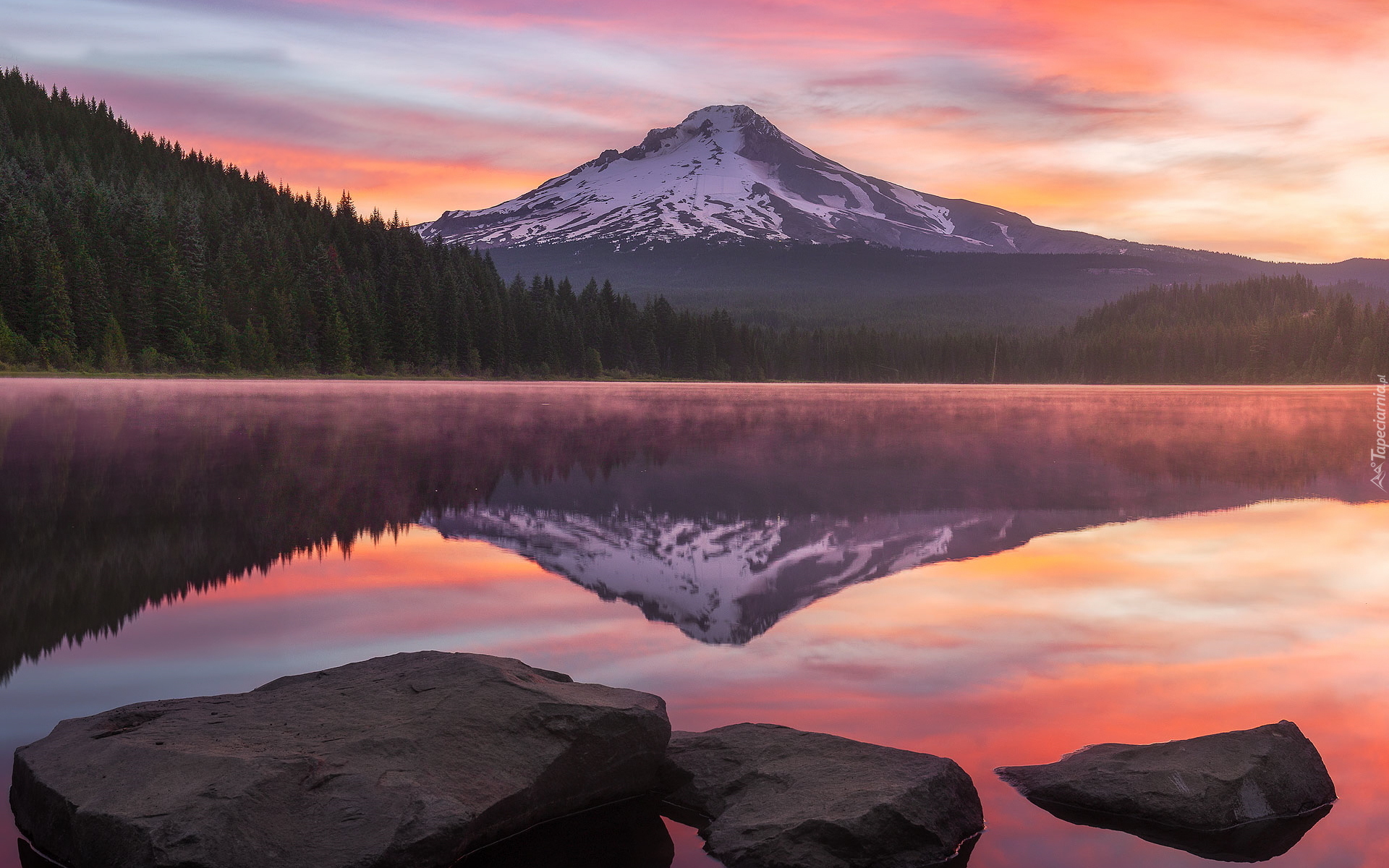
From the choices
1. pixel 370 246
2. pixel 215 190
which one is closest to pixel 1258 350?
pixel 370 246

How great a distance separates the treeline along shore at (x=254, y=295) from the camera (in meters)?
92.4

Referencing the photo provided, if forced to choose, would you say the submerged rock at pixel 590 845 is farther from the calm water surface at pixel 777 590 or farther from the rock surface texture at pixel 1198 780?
Result: the rock surface texture at pixel 1198 780

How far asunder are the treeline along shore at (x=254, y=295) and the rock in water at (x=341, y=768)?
93.0 metres

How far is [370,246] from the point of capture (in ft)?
456

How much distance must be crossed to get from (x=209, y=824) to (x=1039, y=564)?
39.5ft

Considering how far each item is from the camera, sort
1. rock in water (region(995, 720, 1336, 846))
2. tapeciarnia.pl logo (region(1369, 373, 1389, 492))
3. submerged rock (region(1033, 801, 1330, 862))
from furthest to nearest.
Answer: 1. tapeciarnia.pl logo (region(1369, 373, 1389, 492))
2. rock in water (region(995, 720, 1336, 846))
3. submerged rock (region(1033, 801, 1330, 862))

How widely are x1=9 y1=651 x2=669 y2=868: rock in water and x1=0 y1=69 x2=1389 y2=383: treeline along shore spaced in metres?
93.0

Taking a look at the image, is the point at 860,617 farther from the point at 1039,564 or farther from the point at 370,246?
the point at 370,246

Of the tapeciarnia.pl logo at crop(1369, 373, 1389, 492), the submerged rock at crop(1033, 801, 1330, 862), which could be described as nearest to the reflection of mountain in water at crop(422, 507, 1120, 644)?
the submerged rock at crop(1033, 801, 1330, 862)

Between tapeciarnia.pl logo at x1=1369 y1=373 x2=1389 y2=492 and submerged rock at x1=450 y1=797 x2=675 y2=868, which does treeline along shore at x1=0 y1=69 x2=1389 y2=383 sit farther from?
submerged rock at x1=450 y1=797 x2=675 y2=868

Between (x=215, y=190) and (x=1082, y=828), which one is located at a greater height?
(x=215, y=190)

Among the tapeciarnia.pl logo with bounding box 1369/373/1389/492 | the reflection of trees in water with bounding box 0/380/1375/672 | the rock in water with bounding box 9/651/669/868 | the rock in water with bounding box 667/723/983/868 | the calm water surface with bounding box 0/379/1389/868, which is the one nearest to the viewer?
the rock in water with bounding box 9/651/669/868

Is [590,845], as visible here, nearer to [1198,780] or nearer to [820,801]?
[820,801]

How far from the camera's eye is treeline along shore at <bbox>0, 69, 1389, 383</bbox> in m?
92.4
